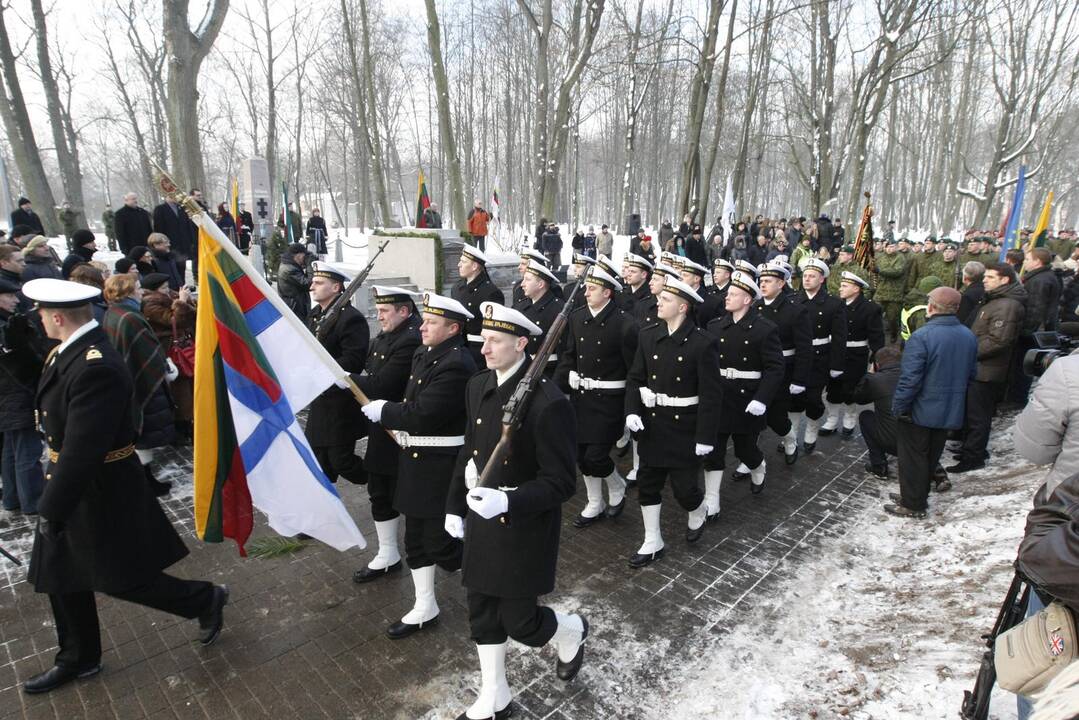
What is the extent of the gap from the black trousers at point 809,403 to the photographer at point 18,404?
723 cm

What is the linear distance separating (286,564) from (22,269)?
570 centimetres

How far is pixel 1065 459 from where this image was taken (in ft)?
10.5

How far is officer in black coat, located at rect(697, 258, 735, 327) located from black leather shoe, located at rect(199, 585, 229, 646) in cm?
621

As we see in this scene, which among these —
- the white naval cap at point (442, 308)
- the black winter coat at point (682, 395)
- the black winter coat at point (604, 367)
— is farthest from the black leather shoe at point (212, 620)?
the black winter coat at point (682, 395)

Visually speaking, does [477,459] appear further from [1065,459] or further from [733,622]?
[1065,459]

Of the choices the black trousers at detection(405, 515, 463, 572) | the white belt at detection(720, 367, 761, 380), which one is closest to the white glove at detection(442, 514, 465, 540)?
the black trousers at detection(405, 515, 463, 572)

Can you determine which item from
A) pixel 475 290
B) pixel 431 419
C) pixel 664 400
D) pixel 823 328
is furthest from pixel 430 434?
pixel 823 328

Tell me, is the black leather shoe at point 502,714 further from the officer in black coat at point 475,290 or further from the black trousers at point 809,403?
the black trousers at point 809,403

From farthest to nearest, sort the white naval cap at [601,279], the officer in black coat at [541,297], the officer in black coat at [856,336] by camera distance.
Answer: the officer in black coat at [856,336], the officer in black coat at [541,297], the white naval cap at [601,279]

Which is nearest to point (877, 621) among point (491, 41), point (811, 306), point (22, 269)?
point (811, 306)

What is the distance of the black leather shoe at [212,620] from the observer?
3.89m

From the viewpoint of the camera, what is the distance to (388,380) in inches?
175

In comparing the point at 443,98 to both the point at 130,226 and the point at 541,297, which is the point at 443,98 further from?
the point at 541,297

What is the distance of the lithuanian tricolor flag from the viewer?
12.3 feet
